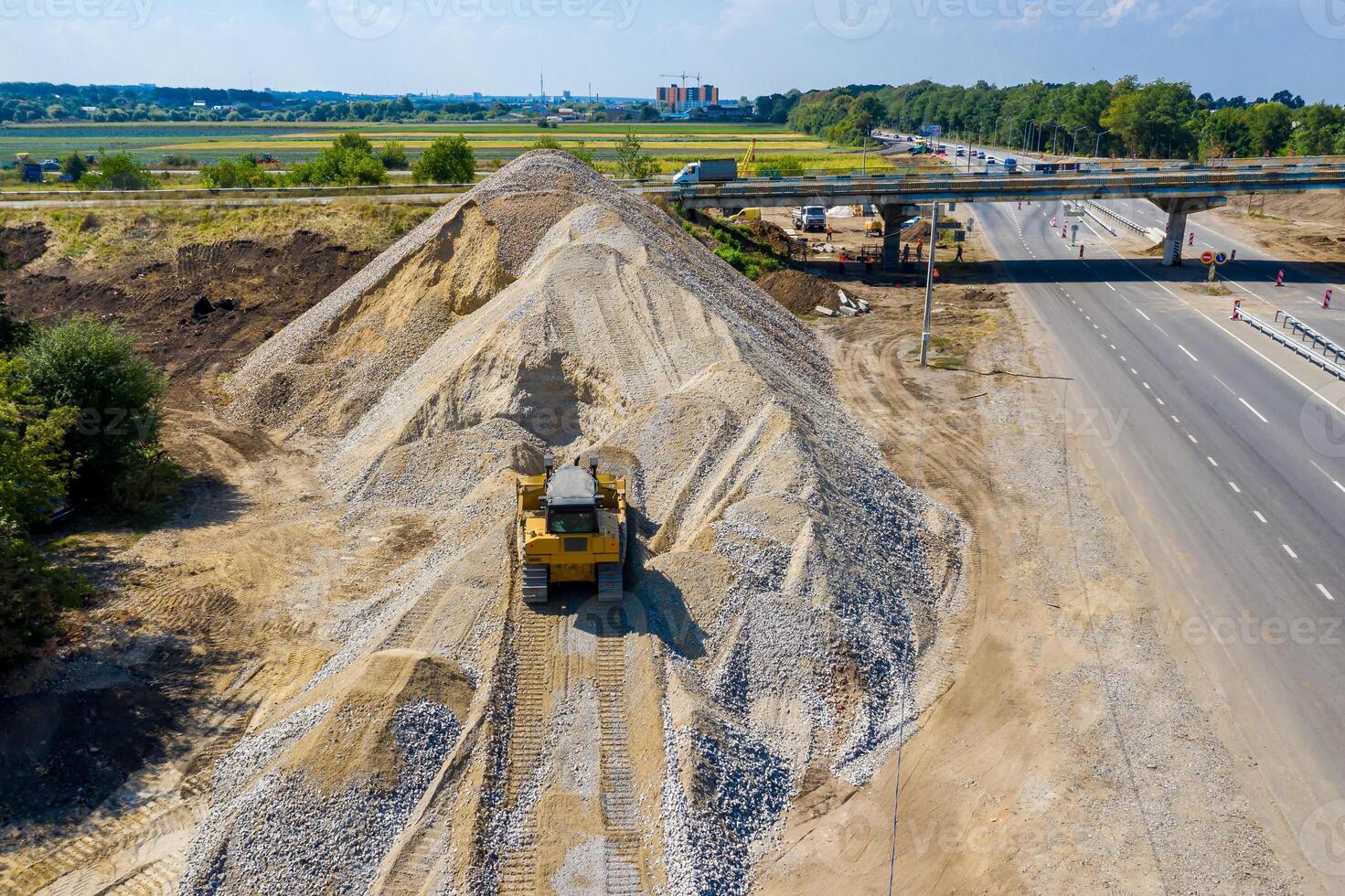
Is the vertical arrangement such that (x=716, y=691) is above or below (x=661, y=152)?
below

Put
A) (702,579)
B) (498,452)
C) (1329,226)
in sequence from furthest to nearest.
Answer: (1329,226)
(498,452)
(702,579)

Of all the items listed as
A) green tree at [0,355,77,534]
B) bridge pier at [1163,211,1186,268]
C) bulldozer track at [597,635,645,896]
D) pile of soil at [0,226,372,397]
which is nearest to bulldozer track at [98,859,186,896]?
bulldozer track at [597,635,645,896]

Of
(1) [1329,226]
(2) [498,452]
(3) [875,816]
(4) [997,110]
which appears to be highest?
(4) [997,110]

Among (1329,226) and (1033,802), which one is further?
(1329,226)

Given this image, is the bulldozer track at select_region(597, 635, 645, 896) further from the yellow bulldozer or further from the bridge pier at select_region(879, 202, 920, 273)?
the bridge pier at select_region(879, 202, 920, 273)

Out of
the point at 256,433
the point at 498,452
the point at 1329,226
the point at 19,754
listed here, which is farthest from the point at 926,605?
the point at 1329,226

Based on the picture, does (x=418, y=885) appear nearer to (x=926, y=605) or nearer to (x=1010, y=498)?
(x=926, y=605)

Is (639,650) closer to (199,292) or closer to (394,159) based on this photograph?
(199,292)

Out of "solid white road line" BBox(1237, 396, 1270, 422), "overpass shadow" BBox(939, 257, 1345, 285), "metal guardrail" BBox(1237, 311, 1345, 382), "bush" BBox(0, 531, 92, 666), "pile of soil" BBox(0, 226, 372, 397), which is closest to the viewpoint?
"bush" BBox(0, 531, 92, 666)
